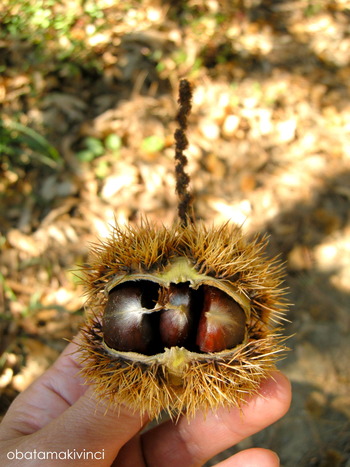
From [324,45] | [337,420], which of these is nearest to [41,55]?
[324,45]

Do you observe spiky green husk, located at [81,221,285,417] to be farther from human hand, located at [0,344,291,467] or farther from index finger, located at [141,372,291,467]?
index finger, located at [141,372,291,467]

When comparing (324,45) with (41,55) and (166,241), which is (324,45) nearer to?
(41,55)

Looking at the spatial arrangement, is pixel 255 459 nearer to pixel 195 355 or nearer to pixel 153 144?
pixel 195 355

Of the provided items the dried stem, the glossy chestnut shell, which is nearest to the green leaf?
the dried stem

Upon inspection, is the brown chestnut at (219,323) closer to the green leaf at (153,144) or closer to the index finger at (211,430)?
the index finger at (211,430)

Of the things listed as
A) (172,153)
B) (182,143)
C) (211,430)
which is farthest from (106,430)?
(172,153)

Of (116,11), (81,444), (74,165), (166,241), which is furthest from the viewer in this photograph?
(116,11)

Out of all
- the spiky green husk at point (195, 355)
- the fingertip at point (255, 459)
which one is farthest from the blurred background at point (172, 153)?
the spiky green husk at point (195, 355)
